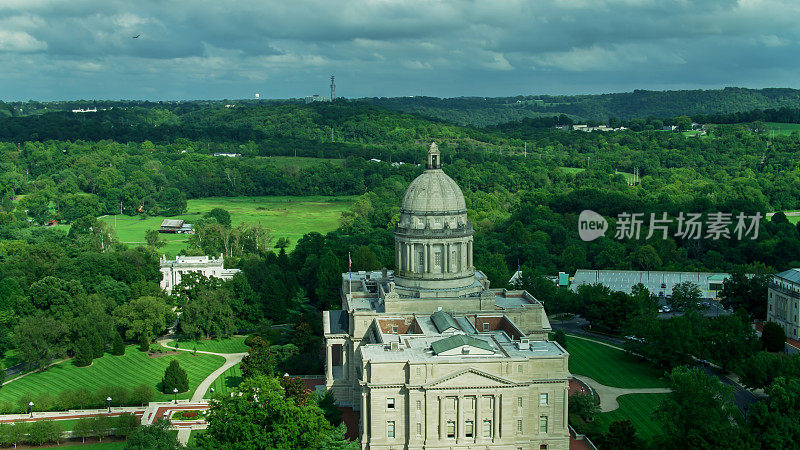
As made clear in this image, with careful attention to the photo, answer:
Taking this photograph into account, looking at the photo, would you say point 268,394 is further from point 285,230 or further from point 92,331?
point 285,230

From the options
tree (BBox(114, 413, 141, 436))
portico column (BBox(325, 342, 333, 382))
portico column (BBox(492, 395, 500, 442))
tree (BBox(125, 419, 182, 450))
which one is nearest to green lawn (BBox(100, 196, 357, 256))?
portico column (BBox(325, 342, 333, 382))

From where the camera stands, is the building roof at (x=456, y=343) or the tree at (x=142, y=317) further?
the tree at (x=142, y=317)

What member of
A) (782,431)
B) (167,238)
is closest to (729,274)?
(782,431)

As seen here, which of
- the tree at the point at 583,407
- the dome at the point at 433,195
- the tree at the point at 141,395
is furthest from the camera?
the dome at the point at 433,195

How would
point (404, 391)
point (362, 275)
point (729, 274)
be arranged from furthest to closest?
point (729, 274), point (362, 275), point (404, 391)

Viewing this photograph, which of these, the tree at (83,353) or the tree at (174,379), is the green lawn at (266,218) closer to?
the tree at (83,353)

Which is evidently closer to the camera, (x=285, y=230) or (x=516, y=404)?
(x=516, y=404)

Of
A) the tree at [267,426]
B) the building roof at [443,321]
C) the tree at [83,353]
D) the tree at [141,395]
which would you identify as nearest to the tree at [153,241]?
the tree at [83,353]
